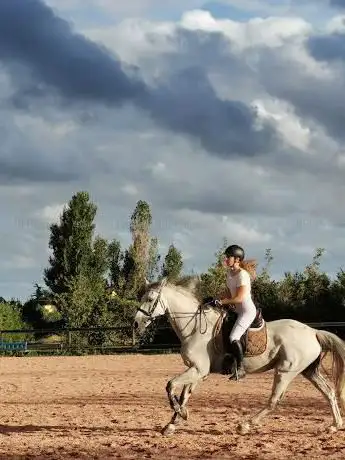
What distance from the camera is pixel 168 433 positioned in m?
9.62

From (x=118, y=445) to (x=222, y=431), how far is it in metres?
1.63

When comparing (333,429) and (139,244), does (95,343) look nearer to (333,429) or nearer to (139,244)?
(139,244)

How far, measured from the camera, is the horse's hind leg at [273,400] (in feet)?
31.7

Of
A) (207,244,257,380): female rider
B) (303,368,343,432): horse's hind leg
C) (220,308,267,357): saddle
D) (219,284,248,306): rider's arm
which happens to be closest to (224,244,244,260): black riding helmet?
(207,244,257,380): female rider

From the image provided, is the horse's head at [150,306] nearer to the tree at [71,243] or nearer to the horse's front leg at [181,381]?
the horse's front leg at [181,381]

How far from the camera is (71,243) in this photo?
55906 mm

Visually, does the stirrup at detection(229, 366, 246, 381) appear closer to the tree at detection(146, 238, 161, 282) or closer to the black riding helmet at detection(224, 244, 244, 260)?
the black riding helmet at detection(224, 244, 244, 260)

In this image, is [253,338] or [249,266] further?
[249,266]

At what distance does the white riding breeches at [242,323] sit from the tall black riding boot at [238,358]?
0.29ft

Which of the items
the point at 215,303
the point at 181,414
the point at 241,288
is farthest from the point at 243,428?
the point at 241,288

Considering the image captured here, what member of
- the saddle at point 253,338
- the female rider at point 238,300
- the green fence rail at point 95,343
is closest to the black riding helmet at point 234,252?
the female rider at point 238,300

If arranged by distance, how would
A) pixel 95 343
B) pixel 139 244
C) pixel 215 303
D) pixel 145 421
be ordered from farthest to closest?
1. pixel 139 244
2. pixel 95 343
3. pixel 145 421
4. pixel 215 303

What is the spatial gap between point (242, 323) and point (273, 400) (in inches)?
42.1

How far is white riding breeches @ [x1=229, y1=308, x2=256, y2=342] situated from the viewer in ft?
32.0
